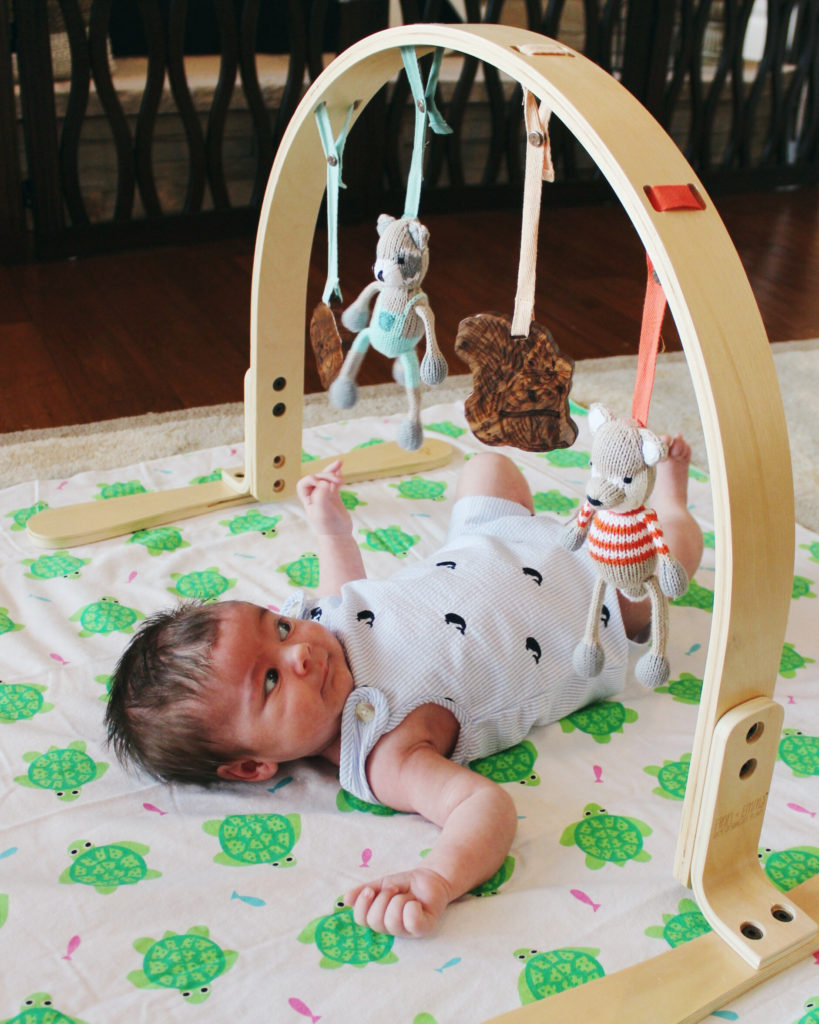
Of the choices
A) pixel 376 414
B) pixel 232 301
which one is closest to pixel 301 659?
pixel 376 414

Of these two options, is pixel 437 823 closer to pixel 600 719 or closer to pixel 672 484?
pixel 600 719

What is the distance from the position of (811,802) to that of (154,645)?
575 millimetres

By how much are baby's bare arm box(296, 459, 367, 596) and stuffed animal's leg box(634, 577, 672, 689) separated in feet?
1.42

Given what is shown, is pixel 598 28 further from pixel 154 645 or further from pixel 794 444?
pixel 154 645

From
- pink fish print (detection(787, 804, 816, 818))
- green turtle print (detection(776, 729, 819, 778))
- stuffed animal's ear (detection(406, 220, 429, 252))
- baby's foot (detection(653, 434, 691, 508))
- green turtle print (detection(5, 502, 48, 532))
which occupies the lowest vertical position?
green turtle print (detection(5, 502, 48, 532))

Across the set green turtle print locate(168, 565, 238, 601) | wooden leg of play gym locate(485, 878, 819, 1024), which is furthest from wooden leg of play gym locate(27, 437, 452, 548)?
wooden leg of play gym locate(485, 878, 819, 1024)

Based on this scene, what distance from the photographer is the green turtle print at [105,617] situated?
3.63 feet

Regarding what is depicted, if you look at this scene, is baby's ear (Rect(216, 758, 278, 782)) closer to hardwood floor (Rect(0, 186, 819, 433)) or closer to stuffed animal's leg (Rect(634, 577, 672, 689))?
stuffed animal's leg (Rect(634, 577, 672, 689))

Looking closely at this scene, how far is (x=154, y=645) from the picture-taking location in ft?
2.87

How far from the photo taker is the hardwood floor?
1878 mm

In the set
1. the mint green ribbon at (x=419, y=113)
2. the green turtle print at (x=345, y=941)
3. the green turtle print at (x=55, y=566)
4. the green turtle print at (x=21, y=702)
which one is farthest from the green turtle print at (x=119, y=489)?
the green turtle print at (x=345, y=941)

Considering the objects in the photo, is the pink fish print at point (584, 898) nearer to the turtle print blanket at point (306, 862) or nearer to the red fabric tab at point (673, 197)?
the turtle print blanket at point (306, 862)

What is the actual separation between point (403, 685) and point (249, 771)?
0.49 ft

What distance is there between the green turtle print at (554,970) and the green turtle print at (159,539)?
26.9 inches
